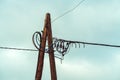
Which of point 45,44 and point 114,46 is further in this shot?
point 45,44

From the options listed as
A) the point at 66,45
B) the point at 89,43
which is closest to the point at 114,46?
the point at 89,43

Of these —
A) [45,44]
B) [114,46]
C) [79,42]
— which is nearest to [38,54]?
[45,44]

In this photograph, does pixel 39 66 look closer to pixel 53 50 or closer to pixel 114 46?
pixel 53 50

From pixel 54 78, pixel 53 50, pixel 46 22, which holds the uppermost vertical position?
pixel 46 22

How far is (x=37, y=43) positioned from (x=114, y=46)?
383cm

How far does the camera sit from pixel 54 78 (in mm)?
21078

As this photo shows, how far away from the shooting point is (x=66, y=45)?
866 inches

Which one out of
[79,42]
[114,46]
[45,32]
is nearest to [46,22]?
[45,32]

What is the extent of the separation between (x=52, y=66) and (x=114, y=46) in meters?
3.04

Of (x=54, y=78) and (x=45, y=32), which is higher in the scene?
(x=45, y=32)

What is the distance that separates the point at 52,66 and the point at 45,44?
3.56 ft

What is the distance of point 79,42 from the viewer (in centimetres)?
2156

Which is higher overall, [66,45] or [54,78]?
[66,45]

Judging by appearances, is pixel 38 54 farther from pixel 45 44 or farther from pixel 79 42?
pixel 79 42
